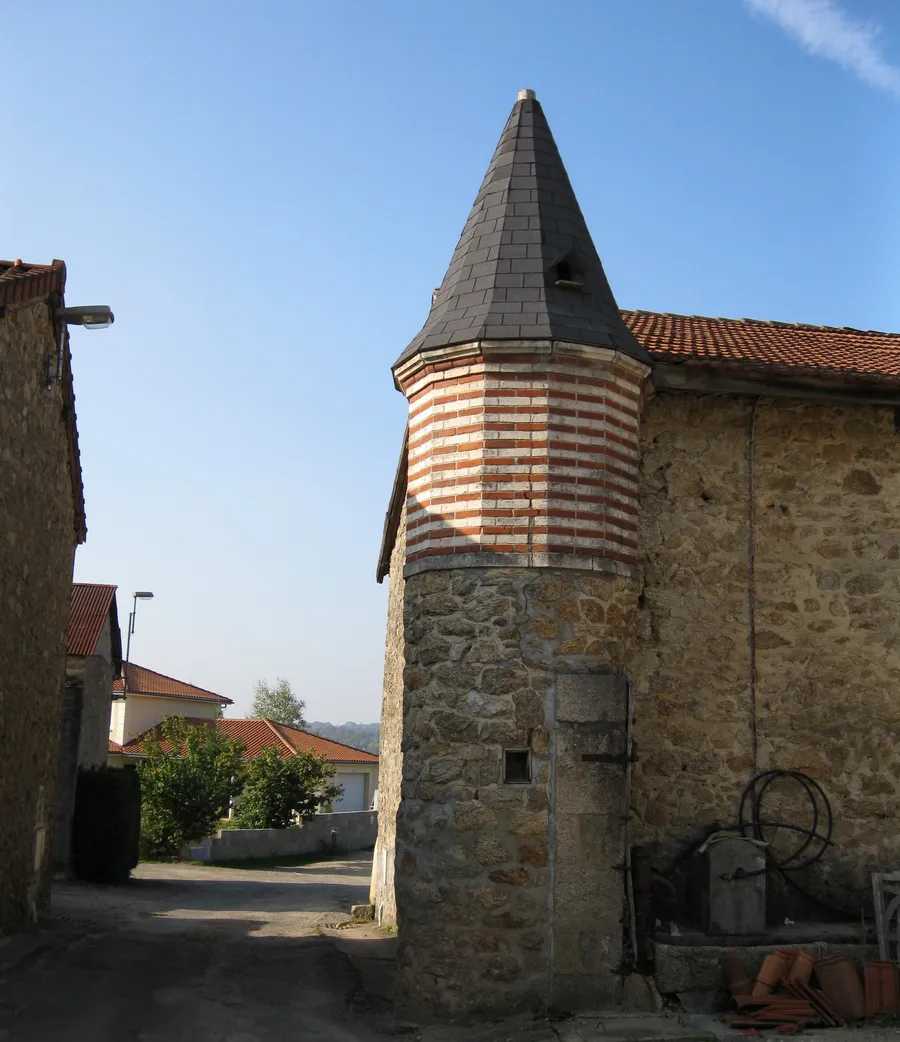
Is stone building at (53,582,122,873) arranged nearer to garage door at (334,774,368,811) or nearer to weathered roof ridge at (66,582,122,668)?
weathered roof ridge at (66,582,122,668)

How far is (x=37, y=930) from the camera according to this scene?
39.8 ft

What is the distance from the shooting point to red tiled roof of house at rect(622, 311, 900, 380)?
8766 mm

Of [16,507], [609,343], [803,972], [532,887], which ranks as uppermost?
[609,343]

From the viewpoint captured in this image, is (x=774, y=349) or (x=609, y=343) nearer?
(x=609, y=343)

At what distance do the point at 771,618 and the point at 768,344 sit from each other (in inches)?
105

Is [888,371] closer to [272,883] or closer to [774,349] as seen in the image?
[774,349]

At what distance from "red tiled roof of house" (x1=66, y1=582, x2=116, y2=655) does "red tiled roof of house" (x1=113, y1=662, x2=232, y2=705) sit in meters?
20.3

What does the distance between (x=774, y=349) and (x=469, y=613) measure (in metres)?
3.89

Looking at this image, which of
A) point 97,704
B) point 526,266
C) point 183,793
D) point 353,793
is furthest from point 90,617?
point 353,793

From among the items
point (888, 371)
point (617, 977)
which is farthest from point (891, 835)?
point (888, 371)

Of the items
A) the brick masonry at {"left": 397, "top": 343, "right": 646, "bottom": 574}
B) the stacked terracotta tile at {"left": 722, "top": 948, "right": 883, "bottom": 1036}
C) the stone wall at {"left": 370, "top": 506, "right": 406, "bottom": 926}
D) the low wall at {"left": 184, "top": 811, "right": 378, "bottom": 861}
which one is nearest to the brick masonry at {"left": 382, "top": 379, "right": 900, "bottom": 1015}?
the brick masonry at {"left": 397, "top": 343, "right": 646, "bottom": 574}

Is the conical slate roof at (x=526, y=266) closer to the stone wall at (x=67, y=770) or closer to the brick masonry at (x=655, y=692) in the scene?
the brick masonry at (x=655, y=692)

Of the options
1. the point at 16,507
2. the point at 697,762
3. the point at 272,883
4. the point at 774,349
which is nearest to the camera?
the point at 697,762

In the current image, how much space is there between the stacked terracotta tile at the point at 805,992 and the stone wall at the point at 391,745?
561cm
